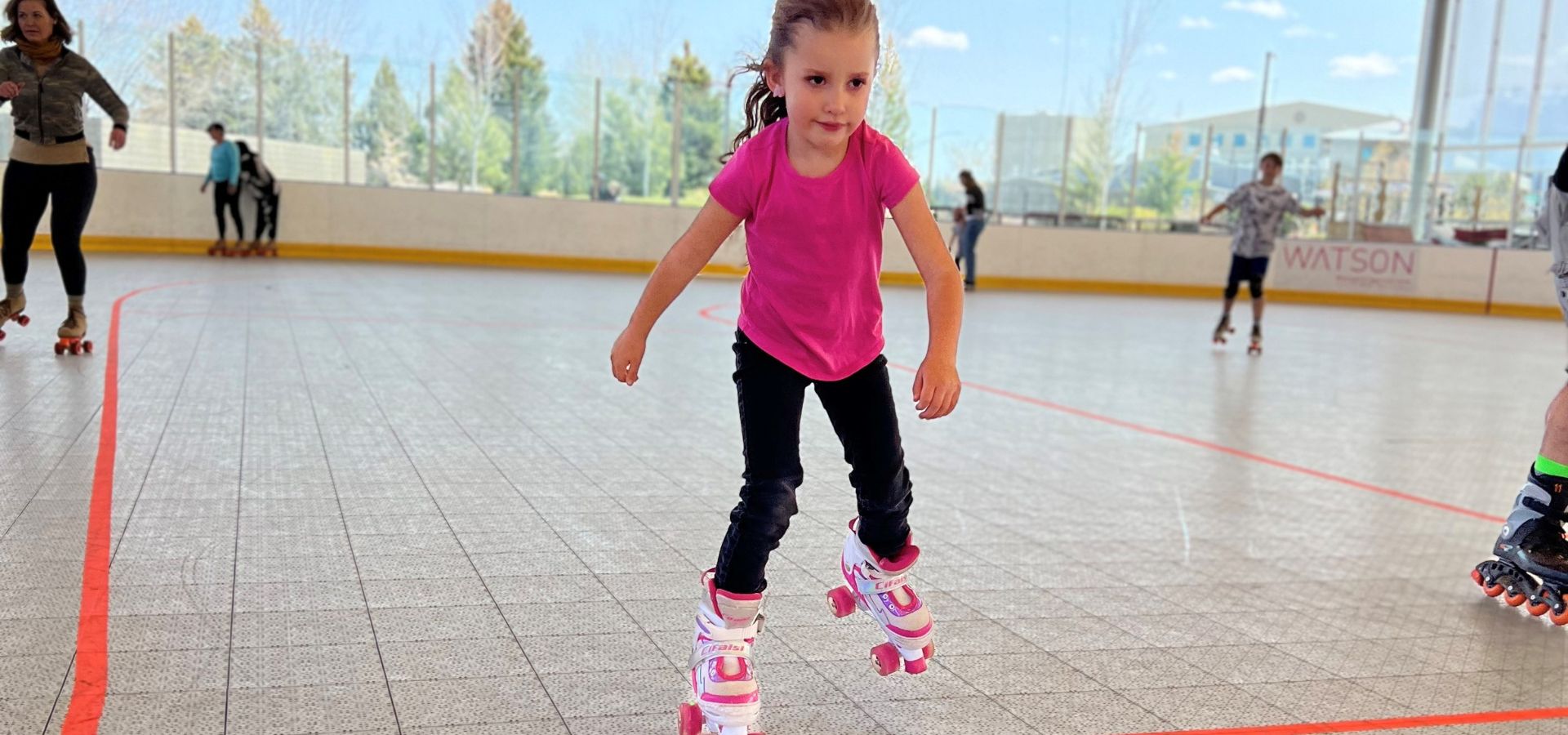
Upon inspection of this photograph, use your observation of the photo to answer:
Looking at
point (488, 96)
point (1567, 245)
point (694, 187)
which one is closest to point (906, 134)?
point (694, 187)

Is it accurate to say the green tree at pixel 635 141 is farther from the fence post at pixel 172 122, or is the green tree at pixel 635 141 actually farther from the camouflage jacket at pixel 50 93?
the camouflage jacket at pixel 50 93

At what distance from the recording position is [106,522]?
3014 millimetres

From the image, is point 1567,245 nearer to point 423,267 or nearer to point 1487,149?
point 423,267

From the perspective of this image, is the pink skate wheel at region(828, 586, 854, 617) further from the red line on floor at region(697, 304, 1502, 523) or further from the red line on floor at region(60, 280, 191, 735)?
the red line on floor at region(697, 304, 1502, 523)

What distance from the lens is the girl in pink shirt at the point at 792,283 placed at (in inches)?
77.2

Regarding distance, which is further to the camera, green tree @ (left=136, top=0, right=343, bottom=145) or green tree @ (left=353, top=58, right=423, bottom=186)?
green tree @ (left=353, top=58, right=423, bottom=186)

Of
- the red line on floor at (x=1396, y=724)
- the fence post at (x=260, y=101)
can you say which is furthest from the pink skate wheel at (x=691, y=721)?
the fence post at (x=260, y=101)

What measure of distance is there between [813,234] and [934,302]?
241 millimetres

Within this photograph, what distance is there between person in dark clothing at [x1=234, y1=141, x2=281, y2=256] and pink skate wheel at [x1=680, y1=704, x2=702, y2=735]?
15276 millimetres

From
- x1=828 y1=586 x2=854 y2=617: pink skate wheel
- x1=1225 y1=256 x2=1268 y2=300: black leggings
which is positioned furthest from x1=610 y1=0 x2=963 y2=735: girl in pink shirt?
x1=1225 y1=256 x2=1268 y2=300: black leggings

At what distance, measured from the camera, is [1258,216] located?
10.2 metres

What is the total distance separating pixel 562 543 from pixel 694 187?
1557 centimetres

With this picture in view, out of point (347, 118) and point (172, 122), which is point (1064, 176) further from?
point (172, 122)

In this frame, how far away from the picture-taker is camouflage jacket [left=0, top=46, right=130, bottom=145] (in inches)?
217
